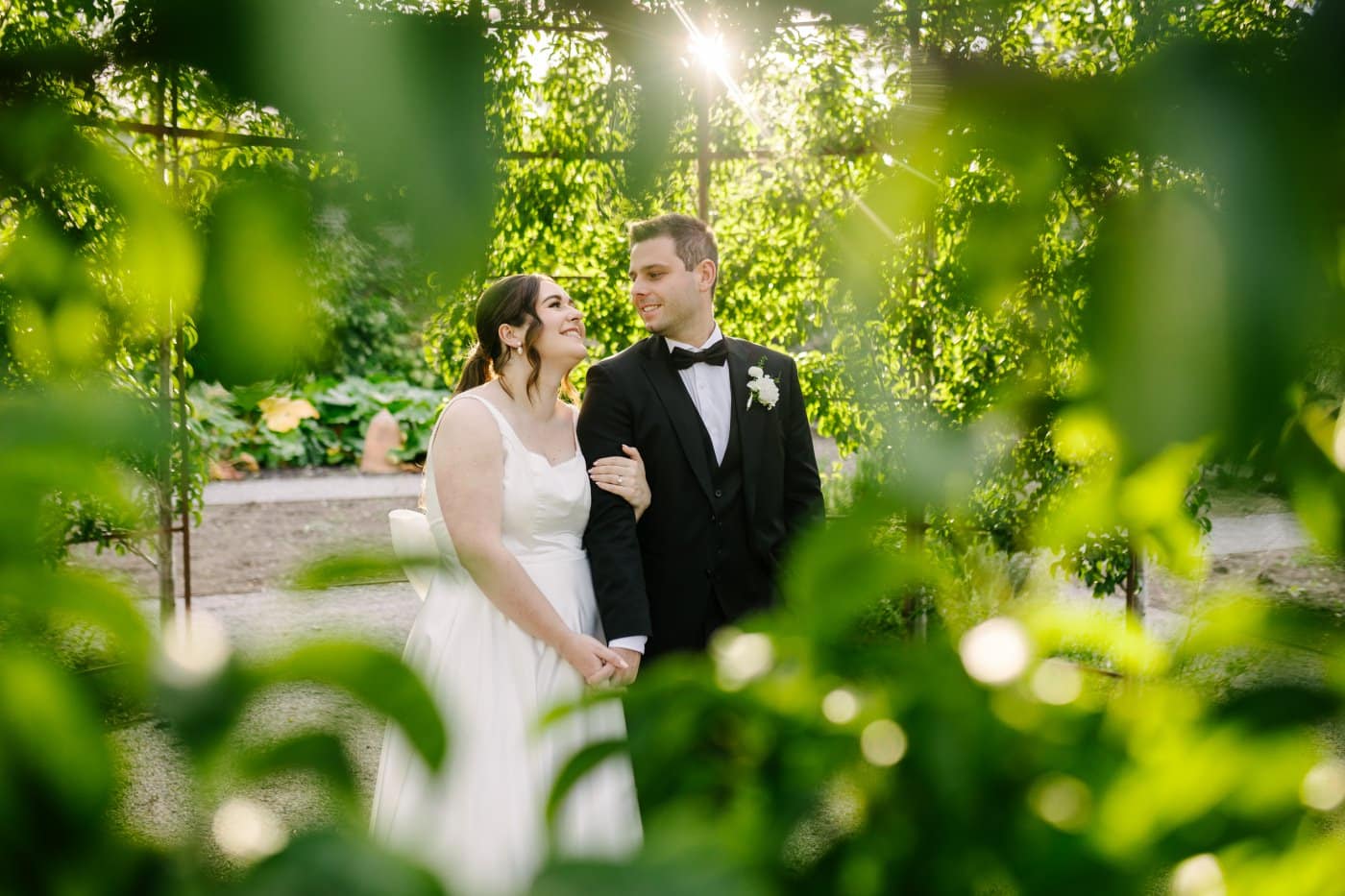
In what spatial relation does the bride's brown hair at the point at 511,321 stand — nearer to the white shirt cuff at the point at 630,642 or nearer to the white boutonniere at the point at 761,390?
the white boutonniere at the point at 761,390

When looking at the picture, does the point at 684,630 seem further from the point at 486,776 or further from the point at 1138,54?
the point at 1138,54

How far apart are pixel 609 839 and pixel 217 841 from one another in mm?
128

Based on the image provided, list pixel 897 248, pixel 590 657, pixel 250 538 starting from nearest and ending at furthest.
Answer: pixel 897 248
pixel 590 657
pixel 250 538

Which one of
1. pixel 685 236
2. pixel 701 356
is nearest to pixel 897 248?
pixel 701 356

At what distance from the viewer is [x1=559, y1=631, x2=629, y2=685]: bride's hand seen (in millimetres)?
3047

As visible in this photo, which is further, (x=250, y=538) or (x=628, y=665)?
(x=250, y=538)

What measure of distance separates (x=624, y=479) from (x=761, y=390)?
0.53 metres

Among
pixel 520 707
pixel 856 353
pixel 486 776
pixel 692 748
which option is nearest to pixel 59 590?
pixel 692 748

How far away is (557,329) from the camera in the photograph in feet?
11.2

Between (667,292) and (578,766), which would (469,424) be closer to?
(667,292)

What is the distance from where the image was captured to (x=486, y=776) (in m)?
2.34

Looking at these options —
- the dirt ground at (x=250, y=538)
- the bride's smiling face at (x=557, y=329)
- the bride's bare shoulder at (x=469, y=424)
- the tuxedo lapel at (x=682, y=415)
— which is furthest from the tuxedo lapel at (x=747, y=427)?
the dirt ground at (x=250, y=538)

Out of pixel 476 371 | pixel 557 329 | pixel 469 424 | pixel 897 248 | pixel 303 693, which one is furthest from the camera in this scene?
pixel 476 371

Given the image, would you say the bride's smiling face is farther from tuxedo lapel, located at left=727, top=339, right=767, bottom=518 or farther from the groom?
tuxedo lapel, located at left=727, top=339, right=767, bottom=518
